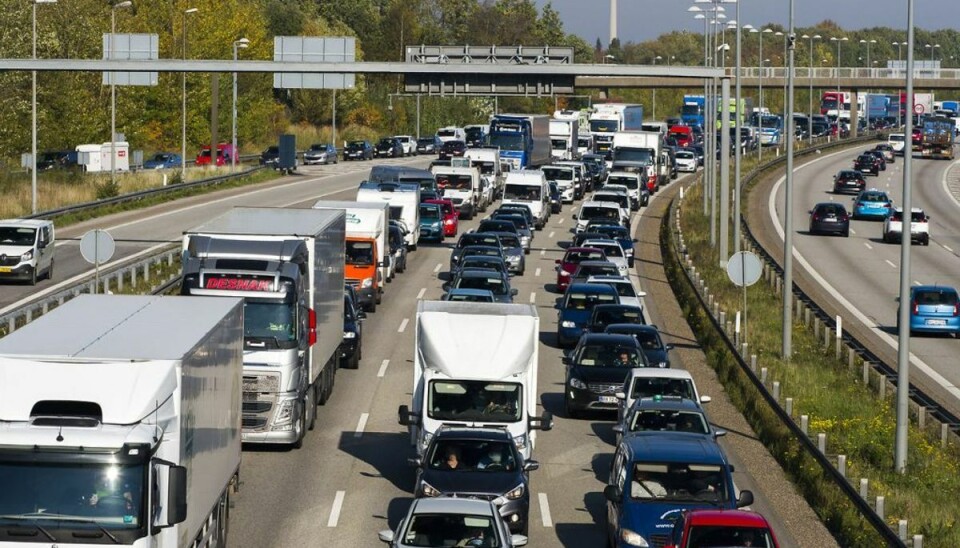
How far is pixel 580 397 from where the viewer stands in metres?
31.5

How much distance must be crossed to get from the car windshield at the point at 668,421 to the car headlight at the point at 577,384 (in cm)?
544

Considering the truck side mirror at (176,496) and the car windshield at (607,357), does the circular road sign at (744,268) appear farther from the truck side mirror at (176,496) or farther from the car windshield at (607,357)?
the truck side mirror at (176,496)

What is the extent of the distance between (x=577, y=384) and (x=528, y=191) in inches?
1500

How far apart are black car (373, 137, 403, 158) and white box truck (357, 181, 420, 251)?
59651 mm

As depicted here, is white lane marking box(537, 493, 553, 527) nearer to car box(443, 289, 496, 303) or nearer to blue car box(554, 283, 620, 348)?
car box(443, 289, 496, 303)

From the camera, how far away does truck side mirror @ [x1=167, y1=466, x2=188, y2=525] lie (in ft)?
51.8

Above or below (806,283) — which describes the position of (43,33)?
above

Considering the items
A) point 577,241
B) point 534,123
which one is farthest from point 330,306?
point 534,123

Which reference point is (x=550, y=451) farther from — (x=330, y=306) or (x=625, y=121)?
(x=625, y=121)

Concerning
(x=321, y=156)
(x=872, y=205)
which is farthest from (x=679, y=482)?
(x=321, y=156)

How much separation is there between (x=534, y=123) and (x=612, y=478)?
66901 millimetres

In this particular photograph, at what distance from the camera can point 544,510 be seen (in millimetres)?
24547

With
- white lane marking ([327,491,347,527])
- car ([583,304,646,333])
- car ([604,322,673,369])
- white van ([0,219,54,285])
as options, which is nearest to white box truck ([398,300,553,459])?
white lane marking ([327,491,347,527])

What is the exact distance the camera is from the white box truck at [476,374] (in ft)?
83.3
